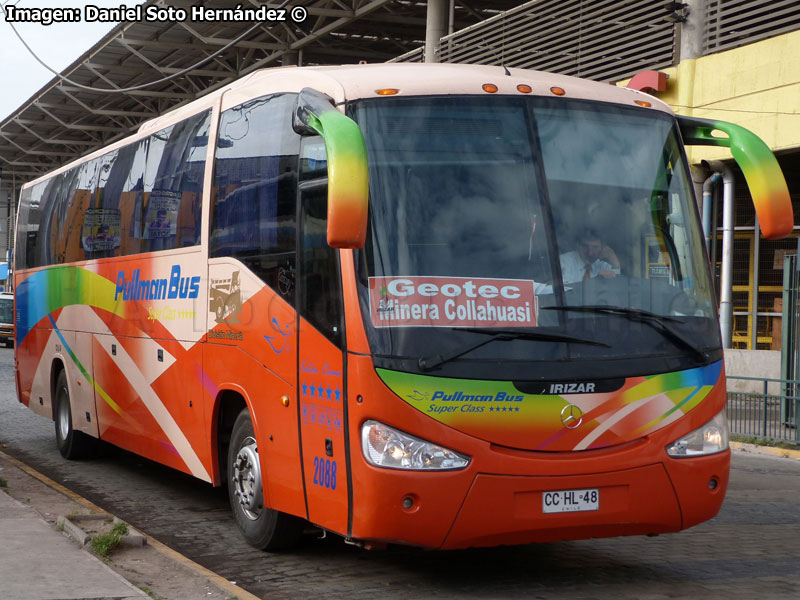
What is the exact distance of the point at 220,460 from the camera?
27.6ft

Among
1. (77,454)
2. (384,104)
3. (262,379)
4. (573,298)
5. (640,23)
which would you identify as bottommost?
(77,454)

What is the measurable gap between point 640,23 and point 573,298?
17.3 m

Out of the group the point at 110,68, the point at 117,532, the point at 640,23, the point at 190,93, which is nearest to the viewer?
the point at 117,532

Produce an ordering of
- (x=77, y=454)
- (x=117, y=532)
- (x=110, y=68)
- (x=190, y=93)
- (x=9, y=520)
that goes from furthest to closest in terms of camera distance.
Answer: (x=190, y=93) < (x=110, y=68) < (x=77, y=454) < (x=9, y=520) < (x=117, y=532)

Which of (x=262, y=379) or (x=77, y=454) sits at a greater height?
(x=262, y=379)

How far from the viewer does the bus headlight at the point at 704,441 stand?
258 inches

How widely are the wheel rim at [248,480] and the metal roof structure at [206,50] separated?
17524 mm

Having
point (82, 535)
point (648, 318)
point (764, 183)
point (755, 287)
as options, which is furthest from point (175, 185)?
point (755, 287)

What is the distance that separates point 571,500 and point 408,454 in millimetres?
947

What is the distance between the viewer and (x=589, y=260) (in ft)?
21.5

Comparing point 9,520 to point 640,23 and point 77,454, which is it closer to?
point 77,454

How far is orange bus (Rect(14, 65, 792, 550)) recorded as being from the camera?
6.13 meters

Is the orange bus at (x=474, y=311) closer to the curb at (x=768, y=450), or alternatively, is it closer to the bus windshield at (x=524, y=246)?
the bus windshield at (x=524, y=246)

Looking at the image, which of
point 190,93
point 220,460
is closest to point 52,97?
point 190,93
